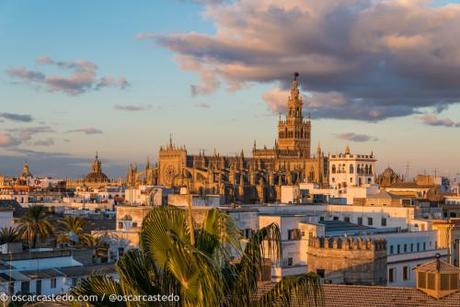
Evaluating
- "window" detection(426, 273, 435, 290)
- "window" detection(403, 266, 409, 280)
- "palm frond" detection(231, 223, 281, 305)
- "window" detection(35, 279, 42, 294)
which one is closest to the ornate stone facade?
"window" detection(403, 266, 409, 280)

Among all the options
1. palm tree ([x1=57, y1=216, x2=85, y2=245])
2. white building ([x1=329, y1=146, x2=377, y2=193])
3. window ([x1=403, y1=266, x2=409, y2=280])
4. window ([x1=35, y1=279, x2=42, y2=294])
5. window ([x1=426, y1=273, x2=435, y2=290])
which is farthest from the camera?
white building ([x1=329, y1=146, x2=377, y2=193])

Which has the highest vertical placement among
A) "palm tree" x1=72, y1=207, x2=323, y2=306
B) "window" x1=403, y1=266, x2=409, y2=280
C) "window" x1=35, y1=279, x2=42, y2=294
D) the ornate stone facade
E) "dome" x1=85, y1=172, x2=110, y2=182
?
"dome" x1=85, y1=172, x2=110, y2=182

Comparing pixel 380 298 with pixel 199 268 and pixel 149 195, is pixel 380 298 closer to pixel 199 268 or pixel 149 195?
pixel 199 268

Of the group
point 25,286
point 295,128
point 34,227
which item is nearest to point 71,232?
point 34,227

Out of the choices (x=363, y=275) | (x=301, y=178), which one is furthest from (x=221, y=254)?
(x=301, y=178)

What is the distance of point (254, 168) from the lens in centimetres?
14562

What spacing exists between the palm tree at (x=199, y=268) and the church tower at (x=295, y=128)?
158822 millimetres

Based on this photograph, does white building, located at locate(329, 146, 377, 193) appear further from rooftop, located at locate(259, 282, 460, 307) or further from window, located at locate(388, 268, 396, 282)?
rooftop, located at locate(259, 282, 460, 307)

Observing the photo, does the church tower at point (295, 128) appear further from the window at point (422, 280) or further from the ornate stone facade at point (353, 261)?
the window at point (422, 280)

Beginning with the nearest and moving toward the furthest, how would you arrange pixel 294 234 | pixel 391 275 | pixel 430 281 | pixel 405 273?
pixel 430 281, pixel 391 275, pixel 405 273, pixel 294 234

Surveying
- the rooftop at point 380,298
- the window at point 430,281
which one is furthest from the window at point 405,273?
the window at point 430,281

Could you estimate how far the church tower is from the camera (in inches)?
6703

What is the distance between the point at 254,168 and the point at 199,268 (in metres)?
137

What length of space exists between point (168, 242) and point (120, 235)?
3298 centimetres
